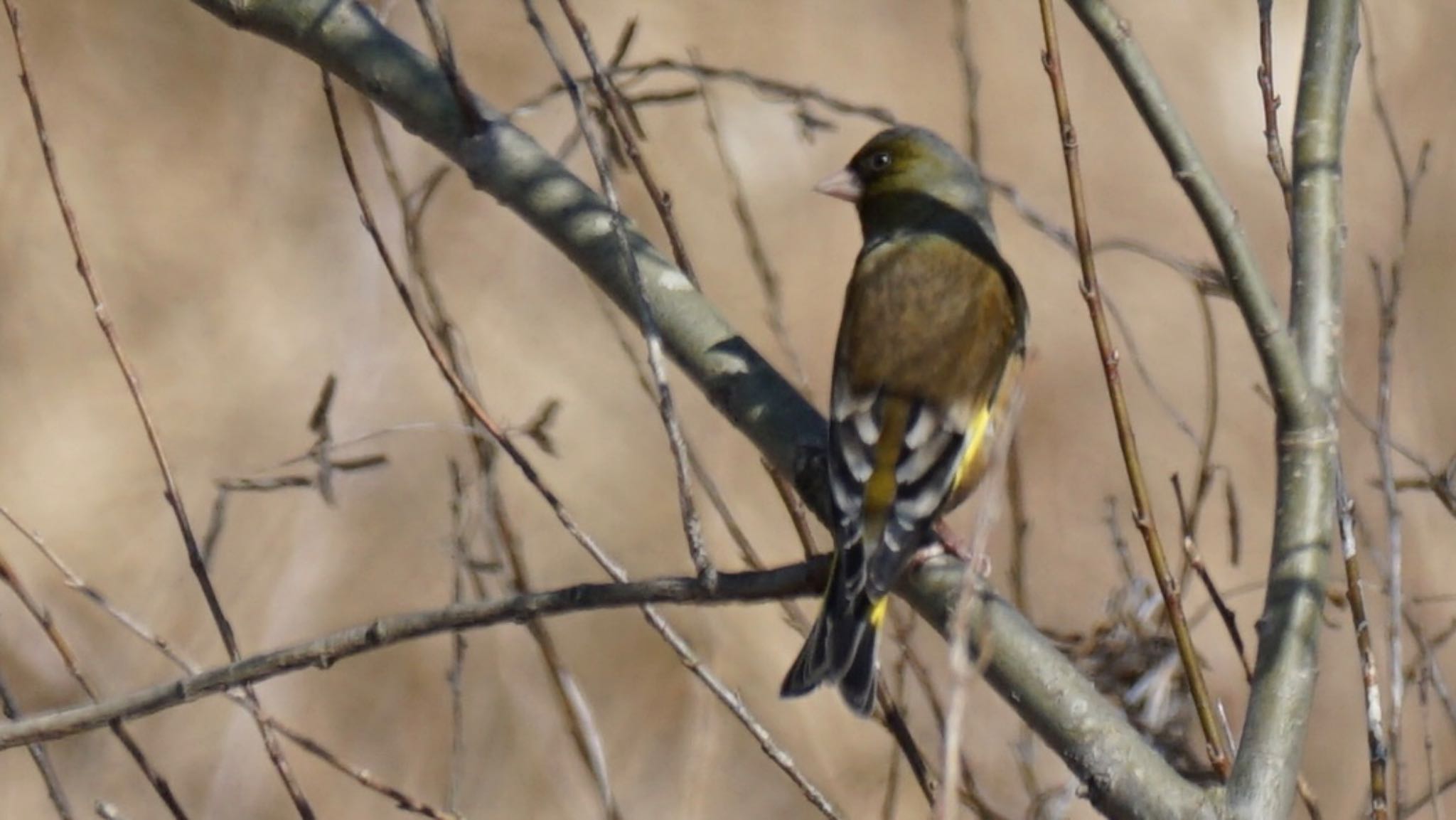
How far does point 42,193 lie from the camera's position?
328 inches

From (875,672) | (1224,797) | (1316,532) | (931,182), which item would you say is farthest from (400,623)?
(931,182)

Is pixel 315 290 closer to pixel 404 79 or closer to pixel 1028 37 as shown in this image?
pixel 1028 37

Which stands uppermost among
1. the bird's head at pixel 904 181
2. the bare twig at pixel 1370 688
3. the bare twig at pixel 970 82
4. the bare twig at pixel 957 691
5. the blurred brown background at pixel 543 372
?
the blurred brown background at pixel 543 372

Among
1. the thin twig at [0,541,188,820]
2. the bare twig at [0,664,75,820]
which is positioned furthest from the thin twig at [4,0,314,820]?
the bare twig at [0,664,75,820]

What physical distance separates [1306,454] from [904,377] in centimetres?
123

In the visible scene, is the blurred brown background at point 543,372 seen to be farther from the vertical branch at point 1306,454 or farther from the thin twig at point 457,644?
the vertical branch at point 1306,454

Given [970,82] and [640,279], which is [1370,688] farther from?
[970,82]

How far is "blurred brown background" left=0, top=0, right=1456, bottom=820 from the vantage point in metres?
7.49

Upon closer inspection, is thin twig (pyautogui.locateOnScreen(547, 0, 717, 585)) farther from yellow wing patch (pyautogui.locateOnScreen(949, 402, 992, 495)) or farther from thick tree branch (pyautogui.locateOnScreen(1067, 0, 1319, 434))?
yellow wing patch (pyautogui.locateOnScreen(949, 402, 992, 495))

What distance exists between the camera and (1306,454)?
2.65 m

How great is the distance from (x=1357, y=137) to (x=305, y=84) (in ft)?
16.7

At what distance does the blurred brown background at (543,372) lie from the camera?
7492mm

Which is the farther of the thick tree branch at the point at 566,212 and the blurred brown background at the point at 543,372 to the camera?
the blurred brown background at the point at 543,372

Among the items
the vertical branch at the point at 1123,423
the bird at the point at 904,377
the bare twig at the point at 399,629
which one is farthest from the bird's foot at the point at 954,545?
the bare twig at the point at 399,629
